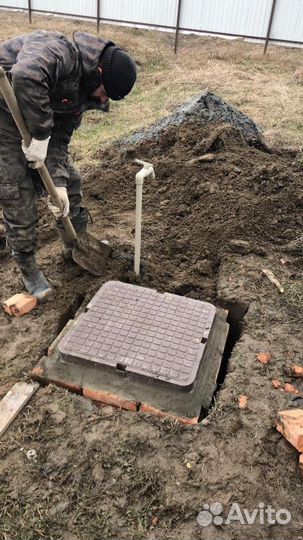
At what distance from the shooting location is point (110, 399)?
250cm

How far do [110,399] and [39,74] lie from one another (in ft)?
6.32

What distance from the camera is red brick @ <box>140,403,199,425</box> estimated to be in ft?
7.88

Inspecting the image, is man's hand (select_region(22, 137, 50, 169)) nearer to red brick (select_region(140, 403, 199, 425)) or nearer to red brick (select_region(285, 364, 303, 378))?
red brick (select_region(140, 403, 199, 425))

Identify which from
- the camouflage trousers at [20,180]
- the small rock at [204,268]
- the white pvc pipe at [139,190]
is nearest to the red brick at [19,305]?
the camouflage trousers at [20,180]

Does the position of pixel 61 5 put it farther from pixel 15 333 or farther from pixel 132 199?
pixel 15 333

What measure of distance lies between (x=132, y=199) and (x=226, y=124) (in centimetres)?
182

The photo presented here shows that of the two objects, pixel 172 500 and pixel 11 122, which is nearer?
pixel 172 500

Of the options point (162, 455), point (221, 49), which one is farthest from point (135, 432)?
point (221, 49)

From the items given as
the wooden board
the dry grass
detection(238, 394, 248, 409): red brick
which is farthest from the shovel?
the dry grass

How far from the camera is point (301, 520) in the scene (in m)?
2.04

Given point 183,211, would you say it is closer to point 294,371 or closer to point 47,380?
point 294,371

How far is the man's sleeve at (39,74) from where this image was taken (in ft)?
8.09

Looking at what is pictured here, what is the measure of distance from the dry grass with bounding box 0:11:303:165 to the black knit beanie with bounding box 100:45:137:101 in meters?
2.88

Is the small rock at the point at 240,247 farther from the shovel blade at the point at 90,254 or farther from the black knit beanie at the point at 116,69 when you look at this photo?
the black knit beanie at the point at 116,69
